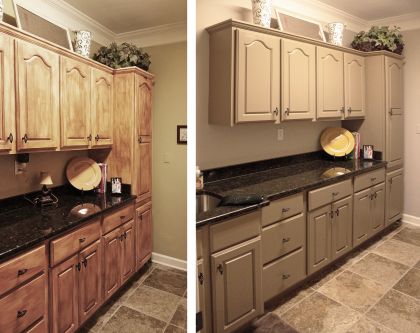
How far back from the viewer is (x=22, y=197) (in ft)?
1.04

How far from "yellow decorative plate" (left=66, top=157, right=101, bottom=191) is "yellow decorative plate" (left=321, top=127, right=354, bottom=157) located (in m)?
1.64

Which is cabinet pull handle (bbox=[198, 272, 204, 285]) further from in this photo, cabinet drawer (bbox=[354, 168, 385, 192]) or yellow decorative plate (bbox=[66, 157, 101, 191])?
cabinet drawer (bbox=[354, 168, 385, 192])

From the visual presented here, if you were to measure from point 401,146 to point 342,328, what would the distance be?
632mm

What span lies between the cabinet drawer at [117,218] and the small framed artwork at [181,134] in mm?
144

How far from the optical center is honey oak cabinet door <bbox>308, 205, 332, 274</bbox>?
1.29 m

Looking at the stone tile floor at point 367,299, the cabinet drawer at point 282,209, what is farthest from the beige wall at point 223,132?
the stone tile floor at point 367,299

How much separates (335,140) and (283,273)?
976 mm

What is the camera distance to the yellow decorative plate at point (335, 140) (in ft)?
5.79

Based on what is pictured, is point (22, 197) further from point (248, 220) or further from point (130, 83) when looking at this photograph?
point (248, 220)

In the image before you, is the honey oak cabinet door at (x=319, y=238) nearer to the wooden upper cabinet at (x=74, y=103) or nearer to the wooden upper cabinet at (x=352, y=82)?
the wooden upper cabinet at (x=352, y=82)

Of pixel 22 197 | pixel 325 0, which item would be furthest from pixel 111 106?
pixel 325 0

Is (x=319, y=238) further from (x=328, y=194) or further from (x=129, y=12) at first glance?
(x=129, y=12)

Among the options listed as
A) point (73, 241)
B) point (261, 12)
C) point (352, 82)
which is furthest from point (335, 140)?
point (73, 241)

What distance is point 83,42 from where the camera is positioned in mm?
368
